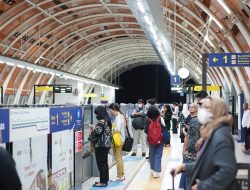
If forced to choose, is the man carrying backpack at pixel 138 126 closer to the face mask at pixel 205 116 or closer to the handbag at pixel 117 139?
the handbag at pixel 117 139

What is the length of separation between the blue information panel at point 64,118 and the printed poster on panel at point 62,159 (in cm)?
10

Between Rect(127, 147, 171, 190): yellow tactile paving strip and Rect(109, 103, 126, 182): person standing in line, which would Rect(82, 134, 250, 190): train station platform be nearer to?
Rect(127, 147, 171, 190): yellow tactile paving strip

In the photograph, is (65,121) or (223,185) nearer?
(223,185)

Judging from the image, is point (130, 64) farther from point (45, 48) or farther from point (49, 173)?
point (49, 173)

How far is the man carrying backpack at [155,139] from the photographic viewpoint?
10.1 meters

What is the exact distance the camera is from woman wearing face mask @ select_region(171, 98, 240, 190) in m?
3.40

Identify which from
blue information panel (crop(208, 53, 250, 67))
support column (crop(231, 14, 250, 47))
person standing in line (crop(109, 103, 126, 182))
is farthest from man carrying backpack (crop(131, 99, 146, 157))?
support column (crop(231, 14, 250, 47))

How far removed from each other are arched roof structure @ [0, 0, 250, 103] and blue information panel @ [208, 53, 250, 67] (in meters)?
1.68

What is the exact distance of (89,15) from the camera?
25.0 metres

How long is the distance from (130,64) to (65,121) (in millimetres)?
42575

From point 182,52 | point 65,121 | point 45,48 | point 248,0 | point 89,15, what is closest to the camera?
point 65,121

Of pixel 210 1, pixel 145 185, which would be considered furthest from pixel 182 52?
pixel 145 185

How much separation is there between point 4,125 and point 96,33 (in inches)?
991

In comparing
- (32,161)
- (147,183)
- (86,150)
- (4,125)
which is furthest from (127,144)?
(4,125)
